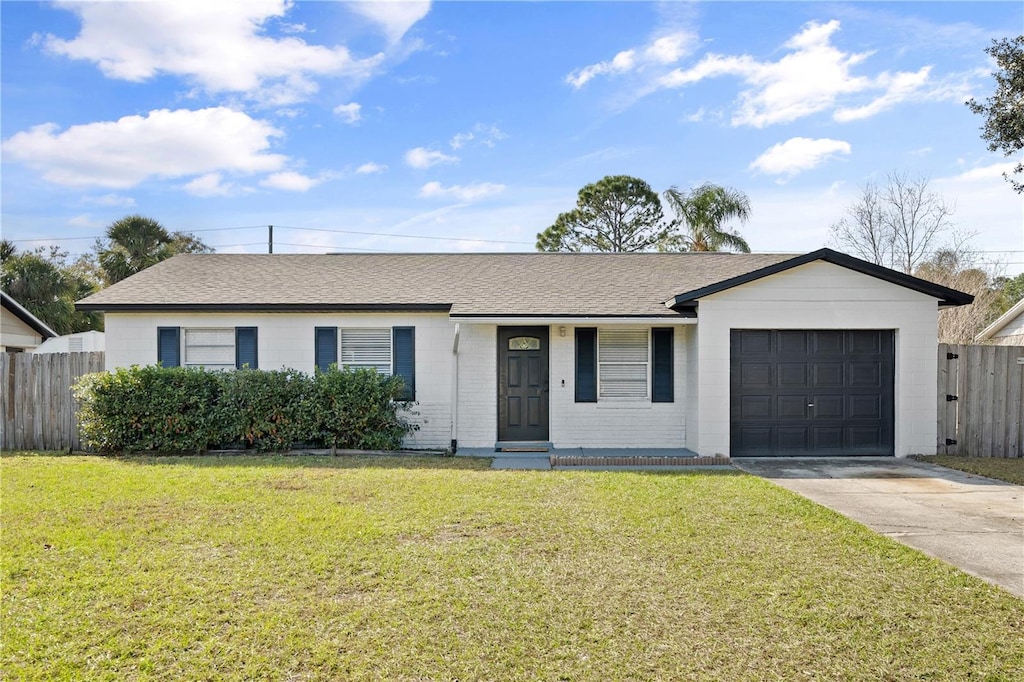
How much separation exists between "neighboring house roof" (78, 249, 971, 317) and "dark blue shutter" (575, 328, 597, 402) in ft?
2.00

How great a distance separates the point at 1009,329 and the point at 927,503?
1496 centimetres

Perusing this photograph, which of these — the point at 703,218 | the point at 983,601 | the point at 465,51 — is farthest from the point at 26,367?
the point at 703,218

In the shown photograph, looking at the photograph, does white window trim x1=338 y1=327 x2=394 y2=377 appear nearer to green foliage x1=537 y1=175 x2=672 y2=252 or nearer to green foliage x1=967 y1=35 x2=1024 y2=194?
green foliage x1=967 y1=35 x2=1024 y2=194

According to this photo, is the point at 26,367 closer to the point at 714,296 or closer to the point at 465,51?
the point at 465,51

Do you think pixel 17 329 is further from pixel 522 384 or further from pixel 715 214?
pixel 715 214

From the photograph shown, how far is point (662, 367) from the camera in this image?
1134 centimetres

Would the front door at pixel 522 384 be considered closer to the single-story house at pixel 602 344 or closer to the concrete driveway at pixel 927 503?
the single-story house at pixel 602 344

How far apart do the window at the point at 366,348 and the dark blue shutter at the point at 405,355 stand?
12cm

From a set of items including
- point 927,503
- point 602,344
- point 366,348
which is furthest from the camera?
point 366,348

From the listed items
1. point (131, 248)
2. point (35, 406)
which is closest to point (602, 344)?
point (35, 406)

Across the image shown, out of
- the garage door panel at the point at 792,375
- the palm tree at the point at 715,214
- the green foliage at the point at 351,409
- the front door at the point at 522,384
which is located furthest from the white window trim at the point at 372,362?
the palm tree at the point at 715,214

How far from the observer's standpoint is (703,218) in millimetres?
26969

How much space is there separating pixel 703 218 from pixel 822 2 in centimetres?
1690

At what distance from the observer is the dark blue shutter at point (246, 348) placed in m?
11.4
